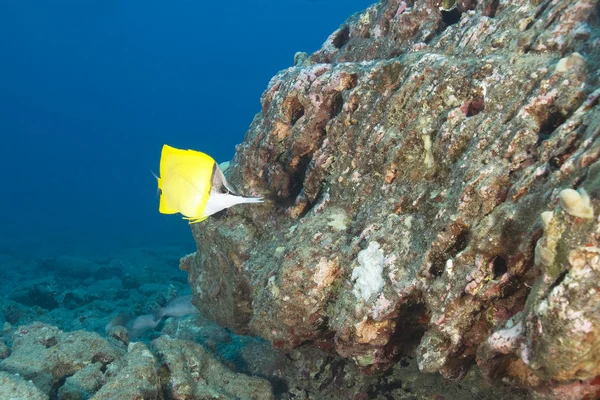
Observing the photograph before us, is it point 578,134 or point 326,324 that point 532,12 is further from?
point 326,324

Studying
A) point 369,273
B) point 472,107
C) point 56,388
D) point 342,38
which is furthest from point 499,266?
point 342,38

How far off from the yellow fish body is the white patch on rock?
95cm

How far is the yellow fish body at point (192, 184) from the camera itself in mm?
2416

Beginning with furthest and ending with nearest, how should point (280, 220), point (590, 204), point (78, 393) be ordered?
point (280, 220), point (78, 393), point (590, 204)

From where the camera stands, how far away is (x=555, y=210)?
172 centimetres

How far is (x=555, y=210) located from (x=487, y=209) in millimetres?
598

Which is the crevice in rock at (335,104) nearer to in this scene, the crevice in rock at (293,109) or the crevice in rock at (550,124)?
the crevice in rock at (293,109)

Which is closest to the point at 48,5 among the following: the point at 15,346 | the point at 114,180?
the point at 114,180

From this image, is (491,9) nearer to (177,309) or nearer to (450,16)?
(450,16)

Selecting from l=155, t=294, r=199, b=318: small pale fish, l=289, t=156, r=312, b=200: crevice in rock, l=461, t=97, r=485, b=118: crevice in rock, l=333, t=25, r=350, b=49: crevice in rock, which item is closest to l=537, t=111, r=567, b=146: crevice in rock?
l=461, t=97, r=485, b=118: crevice in rock

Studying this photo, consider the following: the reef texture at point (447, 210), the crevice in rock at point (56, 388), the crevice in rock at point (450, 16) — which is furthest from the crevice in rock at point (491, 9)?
the crevice in rock at point (56, 388)

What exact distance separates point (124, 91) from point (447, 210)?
150954mm

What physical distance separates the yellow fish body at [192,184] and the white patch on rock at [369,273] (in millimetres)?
Result: 947

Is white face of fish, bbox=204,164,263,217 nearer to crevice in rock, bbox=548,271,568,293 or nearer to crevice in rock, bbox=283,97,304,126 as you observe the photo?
crevice in rock, bbox=548,271,568,293
